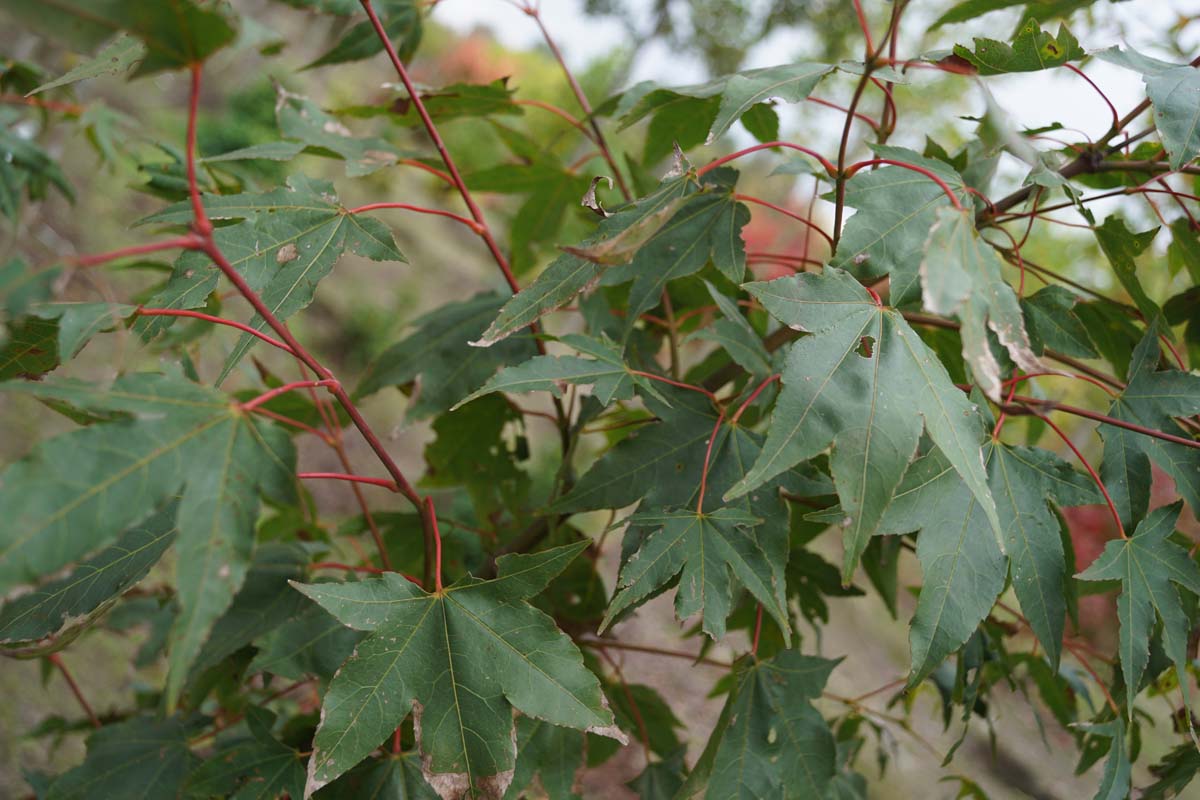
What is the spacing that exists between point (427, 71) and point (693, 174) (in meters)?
8.52

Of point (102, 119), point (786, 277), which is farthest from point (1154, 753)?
point (102, 119)

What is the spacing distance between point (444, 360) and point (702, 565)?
1.47 ft

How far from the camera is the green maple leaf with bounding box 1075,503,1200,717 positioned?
0.64 meters

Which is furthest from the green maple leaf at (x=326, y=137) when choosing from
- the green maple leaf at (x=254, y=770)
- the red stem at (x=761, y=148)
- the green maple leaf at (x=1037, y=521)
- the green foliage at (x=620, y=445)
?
the green maple leaf at (x=1037, y=521)

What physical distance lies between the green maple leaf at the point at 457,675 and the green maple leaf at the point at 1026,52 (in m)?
0.50

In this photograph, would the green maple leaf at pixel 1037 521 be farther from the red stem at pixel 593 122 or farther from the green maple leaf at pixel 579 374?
the red stem at pixel 593 122

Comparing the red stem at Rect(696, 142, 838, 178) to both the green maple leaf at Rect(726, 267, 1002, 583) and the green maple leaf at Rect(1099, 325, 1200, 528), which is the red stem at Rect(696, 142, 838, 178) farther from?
the green maple leaf at Rect(1099, 325, 1200, 528)

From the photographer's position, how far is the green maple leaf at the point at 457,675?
0.56 metres

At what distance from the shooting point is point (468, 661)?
0.60 m

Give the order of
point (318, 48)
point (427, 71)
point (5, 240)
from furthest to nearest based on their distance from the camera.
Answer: point (427, 71) < point (318, 48) < point (5, 240)

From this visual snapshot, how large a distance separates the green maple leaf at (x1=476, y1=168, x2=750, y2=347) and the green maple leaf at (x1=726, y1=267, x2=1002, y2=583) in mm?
120

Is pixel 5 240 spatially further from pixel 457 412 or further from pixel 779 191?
pixel 779 191

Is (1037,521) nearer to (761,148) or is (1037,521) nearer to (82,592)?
(761,148)

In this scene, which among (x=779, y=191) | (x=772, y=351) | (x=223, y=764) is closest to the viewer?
(x=223, y=764)
